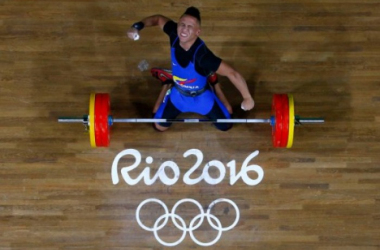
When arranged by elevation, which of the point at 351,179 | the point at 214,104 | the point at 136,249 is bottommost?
→ the point at 136,249

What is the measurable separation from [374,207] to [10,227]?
2860 millimetres

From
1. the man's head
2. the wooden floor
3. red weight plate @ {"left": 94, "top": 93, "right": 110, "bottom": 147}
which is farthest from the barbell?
the man's head

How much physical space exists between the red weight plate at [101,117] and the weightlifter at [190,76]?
18.0 inches

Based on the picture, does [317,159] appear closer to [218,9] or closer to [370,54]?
[370,54]

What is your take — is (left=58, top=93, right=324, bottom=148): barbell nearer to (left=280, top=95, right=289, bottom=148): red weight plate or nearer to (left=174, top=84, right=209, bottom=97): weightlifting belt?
(left=280, top=95, right=289, bottom=148): red weight plate

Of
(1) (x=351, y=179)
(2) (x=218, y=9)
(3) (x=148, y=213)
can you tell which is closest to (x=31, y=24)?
(2) (x=218, y=9)

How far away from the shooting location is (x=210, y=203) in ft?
13.4

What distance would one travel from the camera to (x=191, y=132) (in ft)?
13.6

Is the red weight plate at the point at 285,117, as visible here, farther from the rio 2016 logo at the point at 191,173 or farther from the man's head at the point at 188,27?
the man's head at the point at 188,27

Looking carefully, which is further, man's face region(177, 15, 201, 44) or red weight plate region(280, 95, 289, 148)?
red weight plate region(280, 95, 289, 148)

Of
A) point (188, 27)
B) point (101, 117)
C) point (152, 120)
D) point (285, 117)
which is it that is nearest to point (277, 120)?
point (285, 117)

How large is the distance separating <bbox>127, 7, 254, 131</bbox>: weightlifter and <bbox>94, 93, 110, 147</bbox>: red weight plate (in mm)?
457

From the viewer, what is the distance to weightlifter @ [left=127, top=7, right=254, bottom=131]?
3.25 m

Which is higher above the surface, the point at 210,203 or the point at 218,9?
the point at 218,9
